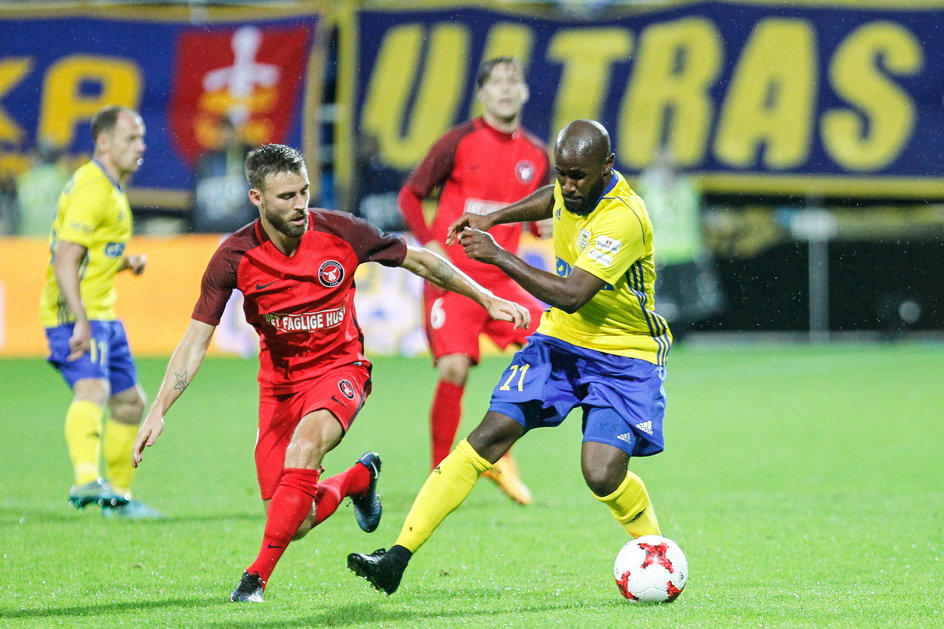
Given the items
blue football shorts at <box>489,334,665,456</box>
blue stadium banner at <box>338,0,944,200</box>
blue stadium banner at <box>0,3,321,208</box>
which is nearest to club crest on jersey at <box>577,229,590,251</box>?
blue football shorts at <box>489,334,665,456</box>

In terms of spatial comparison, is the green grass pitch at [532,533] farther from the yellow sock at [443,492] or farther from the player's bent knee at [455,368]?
the player's bent knee at [455,368]

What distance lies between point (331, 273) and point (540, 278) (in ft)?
3.04

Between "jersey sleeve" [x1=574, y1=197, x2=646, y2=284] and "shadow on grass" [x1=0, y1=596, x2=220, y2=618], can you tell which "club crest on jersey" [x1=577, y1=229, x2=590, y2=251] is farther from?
"shadow on grass" [x1=0, y1=596, x2=220, y2=618]

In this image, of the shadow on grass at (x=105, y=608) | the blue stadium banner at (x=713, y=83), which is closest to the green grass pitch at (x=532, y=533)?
the shadow on grass at (x=105, y=608)

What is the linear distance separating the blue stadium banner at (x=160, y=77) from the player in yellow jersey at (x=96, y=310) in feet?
38.6

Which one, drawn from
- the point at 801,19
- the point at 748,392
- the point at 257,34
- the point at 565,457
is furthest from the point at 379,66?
the point at 565,457

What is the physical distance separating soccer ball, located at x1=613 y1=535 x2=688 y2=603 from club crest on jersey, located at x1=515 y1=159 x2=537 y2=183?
3451mm

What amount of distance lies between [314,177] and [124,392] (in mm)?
11842

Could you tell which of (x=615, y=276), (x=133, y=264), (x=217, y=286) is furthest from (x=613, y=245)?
(x=133, y=264)

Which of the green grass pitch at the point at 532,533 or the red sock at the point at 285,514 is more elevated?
the red sock at the point at 285,514

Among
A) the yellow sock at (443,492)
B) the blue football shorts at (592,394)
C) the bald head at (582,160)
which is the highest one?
the bald head at (582,160)

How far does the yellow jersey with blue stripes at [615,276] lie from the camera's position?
5.30m

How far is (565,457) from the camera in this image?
10.2 m

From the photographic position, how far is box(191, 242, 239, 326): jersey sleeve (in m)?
5.32
